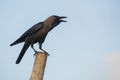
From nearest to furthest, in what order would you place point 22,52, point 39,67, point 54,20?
1. point 39,67
2. point 22,52
3. point 54,20

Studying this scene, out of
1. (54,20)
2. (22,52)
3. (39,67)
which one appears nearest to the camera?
(39,67)

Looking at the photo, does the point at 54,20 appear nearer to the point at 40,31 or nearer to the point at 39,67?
the point at 40,31

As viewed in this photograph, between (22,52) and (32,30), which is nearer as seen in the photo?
(22,52)

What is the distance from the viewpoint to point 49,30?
30.3 ft

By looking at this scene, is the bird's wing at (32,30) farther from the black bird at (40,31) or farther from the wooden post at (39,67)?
the wooden post at (39,67)

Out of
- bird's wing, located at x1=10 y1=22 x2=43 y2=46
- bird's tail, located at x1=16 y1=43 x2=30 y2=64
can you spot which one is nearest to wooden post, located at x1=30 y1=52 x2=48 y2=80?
bird's tail, located at x1=16 y1=43 x2=30 y2=64

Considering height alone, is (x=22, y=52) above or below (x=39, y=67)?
above

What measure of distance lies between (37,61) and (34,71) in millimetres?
328

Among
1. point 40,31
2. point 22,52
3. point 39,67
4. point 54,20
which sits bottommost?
point 39,67

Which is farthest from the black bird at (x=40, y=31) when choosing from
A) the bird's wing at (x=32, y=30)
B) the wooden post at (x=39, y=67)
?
the wooden post at (x=39, y=67)

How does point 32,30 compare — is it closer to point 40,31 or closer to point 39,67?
point 40,31

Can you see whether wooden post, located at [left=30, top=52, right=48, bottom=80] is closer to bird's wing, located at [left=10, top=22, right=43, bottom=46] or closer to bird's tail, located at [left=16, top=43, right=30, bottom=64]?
bird's tail, located at [left=16, top=43, right=30, bottom=64]

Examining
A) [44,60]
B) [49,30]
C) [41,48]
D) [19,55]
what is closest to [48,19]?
[49,30]

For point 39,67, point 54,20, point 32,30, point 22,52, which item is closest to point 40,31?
point 32,30
